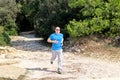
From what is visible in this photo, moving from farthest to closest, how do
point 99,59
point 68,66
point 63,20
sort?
point 63,20
point 99,59
point 68,66

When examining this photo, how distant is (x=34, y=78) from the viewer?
13.4m

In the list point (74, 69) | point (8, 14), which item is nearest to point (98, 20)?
point (74, 69)

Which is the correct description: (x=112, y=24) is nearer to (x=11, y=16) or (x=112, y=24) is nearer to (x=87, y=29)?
(x=87, y=29)

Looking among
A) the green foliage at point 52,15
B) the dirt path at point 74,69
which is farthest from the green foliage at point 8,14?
the dirt path at point 74,69

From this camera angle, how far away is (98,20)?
22.8 metres

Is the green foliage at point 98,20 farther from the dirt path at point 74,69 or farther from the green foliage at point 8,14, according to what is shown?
the green foliage at point 8,14

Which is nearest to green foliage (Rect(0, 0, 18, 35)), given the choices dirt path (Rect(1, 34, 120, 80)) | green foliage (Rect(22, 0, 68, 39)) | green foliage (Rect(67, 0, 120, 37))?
green foliage (Rect(22, 0, 68, 39))

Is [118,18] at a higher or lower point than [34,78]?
higher

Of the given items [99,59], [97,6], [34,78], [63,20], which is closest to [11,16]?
[63,20]

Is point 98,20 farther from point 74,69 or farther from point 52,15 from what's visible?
point 52,15

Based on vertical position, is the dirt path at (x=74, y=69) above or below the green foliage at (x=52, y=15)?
below

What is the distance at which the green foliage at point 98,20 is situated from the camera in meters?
22.7

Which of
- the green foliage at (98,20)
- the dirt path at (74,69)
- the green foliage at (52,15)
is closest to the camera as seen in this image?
the dirt path at (74,69)

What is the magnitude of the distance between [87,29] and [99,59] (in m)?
4.74
